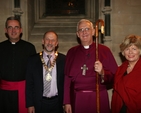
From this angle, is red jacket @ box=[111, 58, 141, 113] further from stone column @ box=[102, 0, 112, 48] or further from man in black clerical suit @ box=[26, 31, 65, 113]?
stone column @ box=[102, 0, 112, 48]

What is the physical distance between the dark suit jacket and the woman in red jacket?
2.72ft

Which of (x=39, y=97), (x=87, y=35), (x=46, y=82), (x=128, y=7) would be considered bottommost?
(x=39, y=97)

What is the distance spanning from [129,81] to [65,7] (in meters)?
3.18

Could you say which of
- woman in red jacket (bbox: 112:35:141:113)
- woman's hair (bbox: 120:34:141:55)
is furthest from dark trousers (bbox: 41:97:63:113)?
woman's hair (bbox: 120:34:141:55)

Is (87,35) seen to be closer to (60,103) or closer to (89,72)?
(89,72)

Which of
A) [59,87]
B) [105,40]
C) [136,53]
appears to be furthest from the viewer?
[105,40]

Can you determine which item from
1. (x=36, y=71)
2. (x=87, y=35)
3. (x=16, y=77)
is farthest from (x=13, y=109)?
(x=87, y=35)

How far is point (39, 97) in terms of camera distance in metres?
3.01

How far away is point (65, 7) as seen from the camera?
16.9 ft

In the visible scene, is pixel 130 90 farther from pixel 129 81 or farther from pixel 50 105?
pixel 50 105

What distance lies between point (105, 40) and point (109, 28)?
0.87 ft

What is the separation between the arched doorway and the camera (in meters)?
5.13

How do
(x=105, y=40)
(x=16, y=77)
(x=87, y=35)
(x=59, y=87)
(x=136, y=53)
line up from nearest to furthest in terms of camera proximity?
1. (x=136, y=53)
2. (x=87, y=35)
3. (x=59, y=87)
4. (x=16, y=77)
5. (x=105, y=40)

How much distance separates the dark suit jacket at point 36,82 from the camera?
3.02 metres
